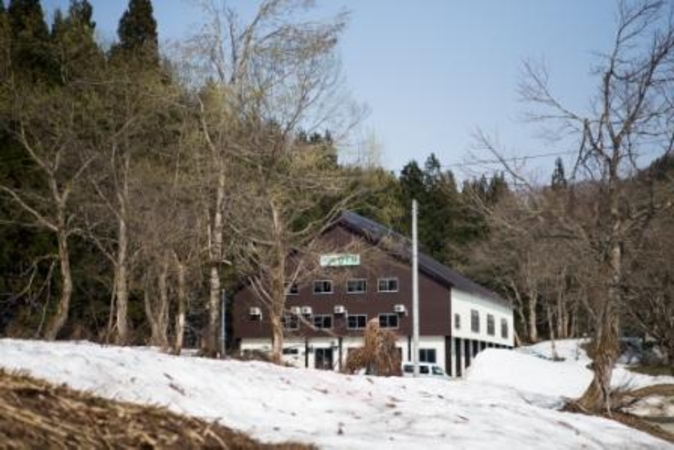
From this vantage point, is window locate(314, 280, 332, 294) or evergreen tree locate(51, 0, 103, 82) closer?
evergreen tree locate(51, 0, 103, 82)

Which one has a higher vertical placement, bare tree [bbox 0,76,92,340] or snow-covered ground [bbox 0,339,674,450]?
bare tree [bbox 0,76,92,340]

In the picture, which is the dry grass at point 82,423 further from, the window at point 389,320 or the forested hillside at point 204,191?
the window at point 389,320

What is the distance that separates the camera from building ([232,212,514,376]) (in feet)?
191

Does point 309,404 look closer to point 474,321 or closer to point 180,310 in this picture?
point 180,310

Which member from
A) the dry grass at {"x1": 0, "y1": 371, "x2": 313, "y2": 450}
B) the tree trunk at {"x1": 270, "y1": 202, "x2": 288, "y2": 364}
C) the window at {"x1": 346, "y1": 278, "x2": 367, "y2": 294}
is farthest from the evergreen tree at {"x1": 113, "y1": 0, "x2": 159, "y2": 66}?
the dry grass at {"x1": 0, "y1": 371, "x2": 313, "y2": 450}

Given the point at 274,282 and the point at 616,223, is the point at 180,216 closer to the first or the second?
the point at 274,282

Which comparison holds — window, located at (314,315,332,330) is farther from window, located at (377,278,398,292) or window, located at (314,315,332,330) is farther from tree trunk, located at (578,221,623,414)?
tree trunk, located at (578,221,623,414)

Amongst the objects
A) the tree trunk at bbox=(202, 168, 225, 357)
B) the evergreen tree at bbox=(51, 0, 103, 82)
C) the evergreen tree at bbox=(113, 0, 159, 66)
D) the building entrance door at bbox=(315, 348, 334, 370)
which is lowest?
the building entrance door at bbox=(315, 348, 334, 370)

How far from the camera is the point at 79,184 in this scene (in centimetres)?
3512

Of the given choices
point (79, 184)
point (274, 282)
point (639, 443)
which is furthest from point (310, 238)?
point (639, 443)

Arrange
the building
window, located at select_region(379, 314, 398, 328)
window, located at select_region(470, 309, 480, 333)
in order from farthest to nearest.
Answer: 1. window, located at select_region(470, 309, 480, 333)
2. window, located at select_region(379, 314, 398, 328)
3. the building

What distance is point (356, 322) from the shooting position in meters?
61.2

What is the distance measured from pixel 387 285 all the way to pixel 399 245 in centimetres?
1482

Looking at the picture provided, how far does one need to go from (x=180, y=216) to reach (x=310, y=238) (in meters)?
4.53
